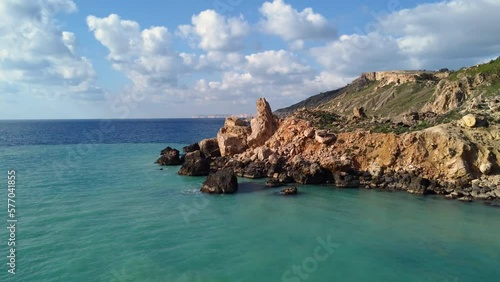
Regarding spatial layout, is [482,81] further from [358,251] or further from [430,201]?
[358,251]

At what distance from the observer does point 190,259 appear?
19969 mm

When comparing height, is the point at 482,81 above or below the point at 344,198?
above

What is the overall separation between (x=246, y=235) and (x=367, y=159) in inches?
795

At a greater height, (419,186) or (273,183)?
(419,186)

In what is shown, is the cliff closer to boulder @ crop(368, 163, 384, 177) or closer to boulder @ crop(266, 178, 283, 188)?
boulder @ crop(368, 163, 384, 177)

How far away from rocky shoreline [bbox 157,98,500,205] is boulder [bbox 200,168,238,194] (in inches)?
3.6

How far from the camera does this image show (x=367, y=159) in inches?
1538

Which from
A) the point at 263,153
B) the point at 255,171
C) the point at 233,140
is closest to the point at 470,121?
the point at 263,153

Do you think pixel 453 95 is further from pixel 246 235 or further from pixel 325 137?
pixel 246 235

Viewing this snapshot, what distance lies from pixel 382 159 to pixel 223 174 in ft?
53.0

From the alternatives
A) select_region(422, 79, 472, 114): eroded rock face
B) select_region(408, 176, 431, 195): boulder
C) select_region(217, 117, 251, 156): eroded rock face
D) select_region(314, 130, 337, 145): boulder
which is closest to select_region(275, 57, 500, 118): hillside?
select_region(422, 79, 472, 114): eroded rock face

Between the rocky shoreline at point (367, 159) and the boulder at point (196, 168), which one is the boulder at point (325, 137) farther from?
the boulder at point (196, 168)

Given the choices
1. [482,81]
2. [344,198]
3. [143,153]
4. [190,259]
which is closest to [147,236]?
[190,259]

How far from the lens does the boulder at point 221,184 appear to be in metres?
34.4
